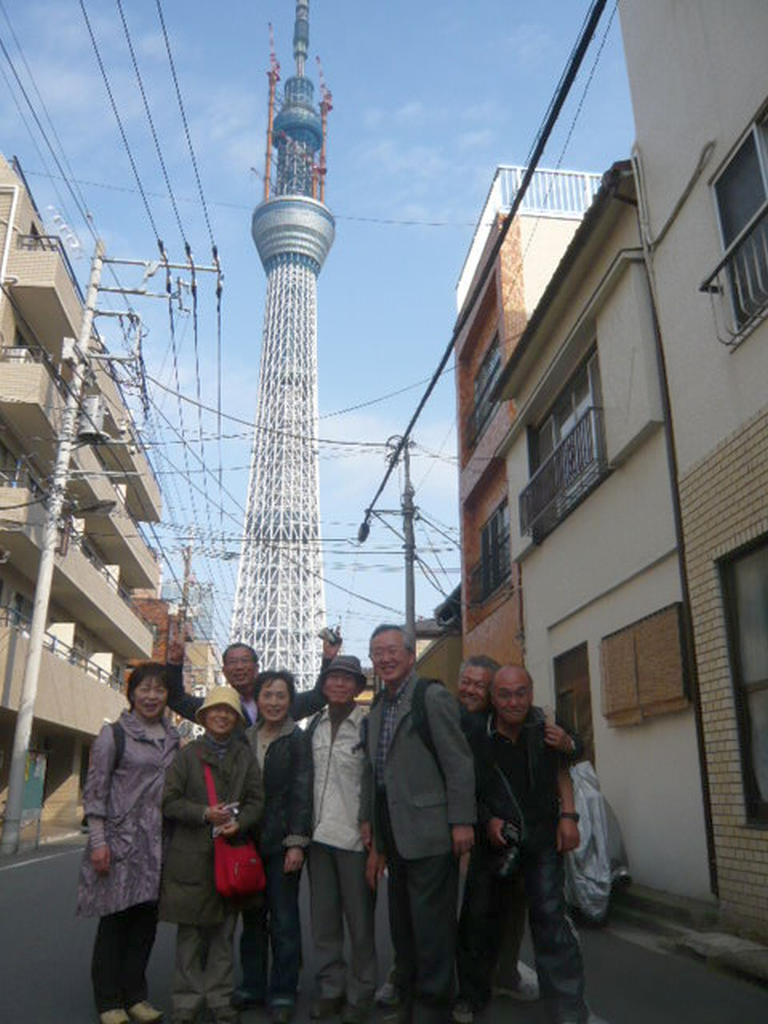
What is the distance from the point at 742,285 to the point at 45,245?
59.0ft

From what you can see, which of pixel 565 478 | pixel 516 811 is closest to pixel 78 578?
pixel 565 478

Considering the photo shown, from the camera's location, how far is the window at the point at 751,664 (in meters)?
5.98

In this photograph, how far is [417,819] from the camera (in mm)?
3883

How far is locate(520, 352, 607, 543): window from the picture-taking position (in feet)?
30.9

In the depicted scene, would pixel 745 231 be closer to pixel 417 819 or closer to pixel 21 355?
pixel 417 819

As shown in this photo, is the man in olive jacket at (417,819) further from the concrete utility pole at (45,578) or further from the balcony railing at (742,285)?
the concrete utility pole at (45,578)

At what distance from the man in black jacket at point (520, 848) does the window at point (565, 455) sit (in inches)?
199

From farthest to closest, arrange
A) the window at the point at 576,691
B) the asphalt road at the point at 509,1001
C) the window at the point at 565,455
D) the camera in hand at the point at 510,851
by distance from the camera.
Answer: the window at the point at 576,691 < the window at the point at 565,455 < the asphalt road at the point at 509,1001 < the camera in hand at the point at 510,851

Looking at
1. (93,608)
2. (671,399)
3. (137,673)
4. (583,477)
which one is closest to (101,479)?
(93,608)

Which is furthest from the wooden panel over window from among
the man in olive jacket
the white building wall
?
the man in olive jacket

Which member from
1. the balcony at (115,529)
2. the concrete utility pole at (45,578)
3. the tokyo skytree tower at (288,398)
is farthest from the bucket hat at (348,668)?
the tokyo skytree tower at (288,398)

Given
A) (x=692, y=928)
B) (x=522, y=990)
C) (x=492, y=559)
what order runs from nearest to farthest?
(x=522, y=990)
(x=692, y=928)
(x=492, y=559)

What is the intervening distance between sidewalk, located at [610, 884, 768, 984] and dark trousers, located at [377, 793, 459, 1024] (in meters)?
1.94

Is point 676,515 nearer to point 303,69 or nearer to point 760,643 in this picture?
point 760,643
